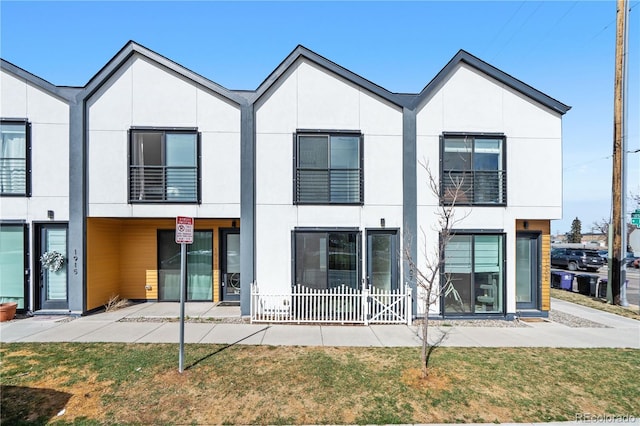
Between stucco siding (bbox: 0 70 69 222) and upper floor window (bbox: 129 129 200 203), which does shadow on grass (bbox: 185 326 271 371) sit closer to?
upper floor window (bbox: 129 129 200 203)

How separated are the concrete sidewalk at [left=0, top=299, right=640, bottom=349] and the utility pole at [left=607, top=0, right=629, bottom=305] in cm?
356

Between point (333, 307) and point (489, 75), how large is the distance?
8803mm

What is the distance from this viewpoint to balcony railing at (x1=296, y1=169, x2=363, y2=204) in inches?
376

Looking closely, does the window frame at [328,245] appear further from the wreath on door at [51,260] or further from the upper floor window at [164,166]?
the wreath on door at [51,260]

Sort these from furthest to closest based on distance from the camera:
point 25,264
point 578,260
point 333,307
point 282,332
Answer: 1. point 578,260
2. point 25,264
3. point 333,307
4. point 282,332

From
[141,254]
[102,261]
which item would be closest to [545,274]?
[141,254]

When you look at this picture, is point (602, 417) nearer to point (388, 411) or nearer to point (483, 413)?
point (483, 413)

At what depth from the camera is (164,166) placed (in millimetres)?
9477

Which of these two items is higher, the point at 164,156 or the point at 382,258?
the point at 164,156

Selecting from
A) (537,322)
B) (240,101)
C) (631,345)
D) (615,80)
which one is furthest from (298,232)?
(615,80)

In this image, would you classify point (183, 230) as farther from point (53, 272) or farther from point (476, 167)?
point (476, 167)

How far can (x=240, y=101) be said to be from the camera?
9.41 meters

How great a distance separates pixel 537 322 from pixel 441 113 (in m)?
7.22

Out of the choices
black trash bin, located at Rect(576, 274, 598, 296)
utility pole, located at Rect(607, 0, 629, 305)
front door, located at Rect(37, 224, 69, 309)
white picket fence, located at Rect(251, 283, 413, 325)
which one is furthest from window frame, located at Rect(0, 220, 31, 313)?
black trash bin, located at Rect(576, 274, 598, 296)
